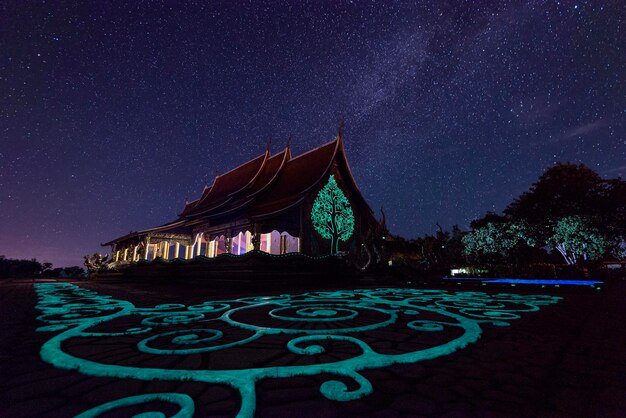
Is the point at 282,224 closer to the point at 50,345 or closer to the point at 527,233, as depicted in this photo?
the point at 50,345

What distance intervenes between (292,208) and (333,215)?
266 centimetres

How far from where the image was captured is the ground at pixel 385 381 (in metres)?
1.15

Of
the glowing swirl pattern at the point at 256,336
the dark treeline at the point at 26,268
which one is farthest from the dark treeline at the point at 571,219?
the dark treeline at the point at 26,268

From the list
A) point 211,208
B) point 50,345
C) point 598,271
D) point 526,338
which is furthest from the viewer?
point 211,208

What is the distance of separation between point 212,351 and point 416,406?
4.12 ft

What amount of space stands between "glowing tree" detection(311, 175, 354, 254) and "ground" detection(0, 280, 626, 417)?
11925 mm

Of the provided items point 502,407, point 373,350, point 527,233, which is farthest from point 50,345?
point 527,233

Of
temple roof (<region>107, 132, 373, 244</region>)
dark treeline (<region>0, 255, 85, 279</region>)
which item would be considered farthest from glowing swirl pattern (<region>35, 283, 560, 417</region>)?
dark treeline (<region>0, 255, 85, 279</region>)

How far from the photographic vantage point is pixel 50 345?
201cm

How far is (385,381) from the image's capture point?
55.2 inches

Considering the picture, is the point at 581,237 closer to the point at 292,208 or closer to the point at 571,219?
the point at 571,219

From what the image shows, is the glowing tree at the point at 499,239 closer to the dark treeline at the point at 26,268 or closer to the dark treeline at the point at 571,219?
the dark treeline at the point at 571,219

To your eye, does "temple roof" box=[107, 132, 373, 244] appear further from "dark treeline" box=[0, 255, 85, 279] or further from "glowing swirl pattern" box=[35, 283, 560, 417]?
"dark treeline" box=[0, 255, 85, 279]

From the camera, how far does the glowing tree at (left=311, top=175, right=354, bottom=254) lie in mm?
14249
